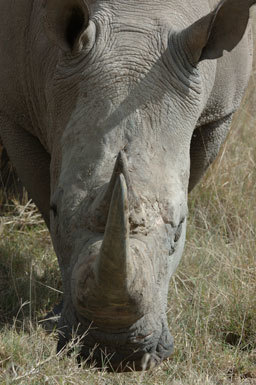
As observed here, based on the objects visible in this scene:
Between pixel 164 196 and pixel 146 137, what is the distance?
300mm

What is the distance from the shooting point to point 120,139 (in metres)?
3.71

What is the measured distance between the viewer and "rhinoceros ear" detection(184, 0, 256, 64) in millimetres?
4020

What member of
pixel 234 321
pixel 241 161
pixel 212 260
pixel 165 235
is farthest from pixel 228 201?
pixel 165 235

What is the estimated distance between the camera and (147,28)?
412cm

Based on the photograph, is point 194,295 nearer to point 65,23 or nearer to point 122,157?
point 65,23

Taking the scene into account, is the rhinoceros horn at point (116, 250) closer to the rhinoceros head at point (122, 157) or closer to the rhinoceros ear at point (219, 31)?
the rhinoceros head at point (122, 157)

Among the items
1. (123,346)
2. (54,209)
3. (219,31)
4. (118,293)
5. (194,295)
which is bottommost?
(194,295)

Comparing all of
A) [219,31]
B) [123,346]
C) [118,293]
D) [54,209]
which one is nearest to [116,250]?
[118,293]

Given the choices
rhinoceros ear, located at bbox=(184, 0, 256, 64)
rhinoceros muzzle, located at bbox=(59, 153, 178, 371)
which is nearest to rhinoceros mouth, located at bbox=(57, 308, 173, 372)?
rhinoceros muzzle, located at bbox=(59, 153, 178, 371)

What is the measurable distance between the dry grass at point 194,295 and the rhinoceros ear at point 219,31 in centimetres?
149

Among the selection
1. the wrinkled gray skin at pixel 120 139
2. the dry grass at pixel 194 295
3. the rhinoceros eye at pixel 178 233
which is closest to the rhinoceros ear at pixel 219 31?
the wrinkled gray skin at pixel 120 139

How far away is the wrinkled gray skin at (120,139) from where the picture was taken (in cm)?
330

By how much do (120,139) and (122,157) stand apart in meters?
0.55

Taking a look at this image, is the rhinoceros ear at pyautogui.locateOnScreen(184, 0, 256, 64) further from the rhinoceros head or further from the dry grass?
the dry grass
